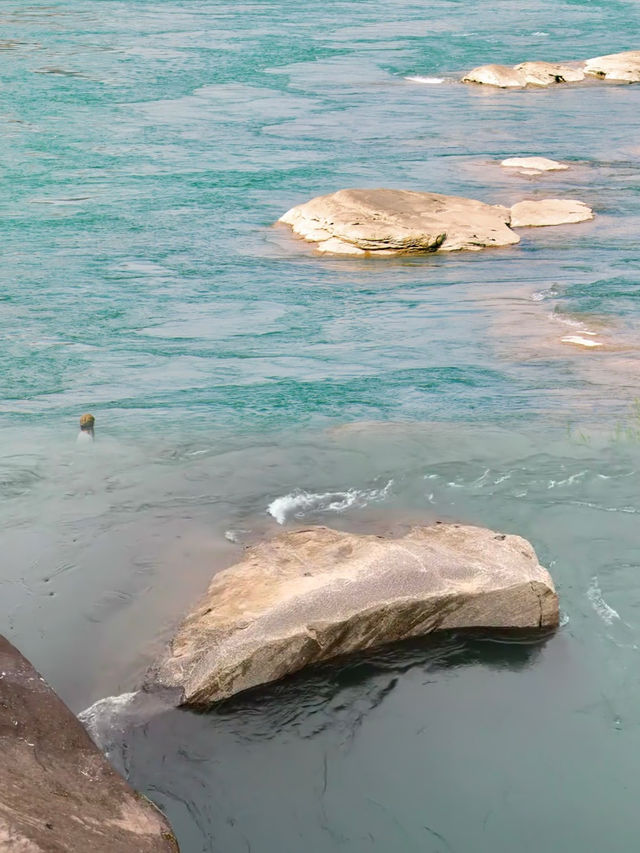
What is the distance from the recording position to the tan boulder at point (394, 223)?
60.6ft

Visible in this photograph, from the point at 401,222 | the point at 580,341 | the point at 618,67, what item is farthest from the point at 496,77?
the point at 580,341

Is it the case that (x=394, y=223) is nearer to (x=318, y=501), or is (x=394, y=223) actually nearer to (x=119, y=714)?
(x=318, y=501)

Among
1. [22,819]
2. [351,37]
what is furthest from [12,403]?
[351,37]

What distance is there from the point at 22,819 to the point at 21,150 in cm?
2087

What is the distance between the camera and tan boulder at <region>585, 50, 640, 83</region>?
3500 centimetres

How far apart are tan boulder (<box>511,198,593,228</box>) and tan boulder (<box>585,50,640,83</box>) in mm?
16507

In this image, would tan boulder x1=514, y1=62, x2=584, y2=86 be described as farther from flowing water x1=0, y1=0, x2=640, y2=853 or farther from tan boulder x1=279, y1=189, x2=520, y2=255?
tan boulder x1=279, y1=189, x2=520, y2=255

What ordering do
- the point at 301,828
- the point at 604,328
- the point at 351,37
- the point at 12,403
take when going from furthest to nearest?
the point at 351,37 < the point at 604,328 < the point at 12,403 < the point at 301,828

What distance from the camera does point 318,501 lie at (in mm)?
10328

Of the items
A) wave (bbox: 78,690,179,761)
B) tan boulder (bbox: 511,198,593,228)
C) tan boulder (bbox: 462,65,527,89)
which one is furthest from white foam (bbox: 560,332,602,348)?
tan boulder (bbox: 462,65,527,89)

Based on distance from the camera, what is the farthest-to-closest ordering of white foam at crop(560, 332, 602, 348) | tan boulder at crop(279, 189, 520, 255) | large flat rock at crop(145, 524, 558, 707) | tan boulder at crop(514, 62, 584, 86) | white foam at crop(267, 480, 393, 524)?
tan boulder at crop(514, 62, 584, 86)
tan boulder at crop(279, 189, 520, 255)
white foam at crop(560, 332, 602, 348)
white foam at crop(267, 480, 393, 524)
large flat rock at crop(145, 524, 558, 707)

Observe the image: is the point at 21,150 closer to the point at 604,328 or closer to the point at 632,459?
the point at 604,328

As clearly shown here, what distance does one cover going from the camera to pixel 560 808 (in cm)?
698

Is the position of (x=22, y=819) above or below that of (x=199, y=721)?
above
